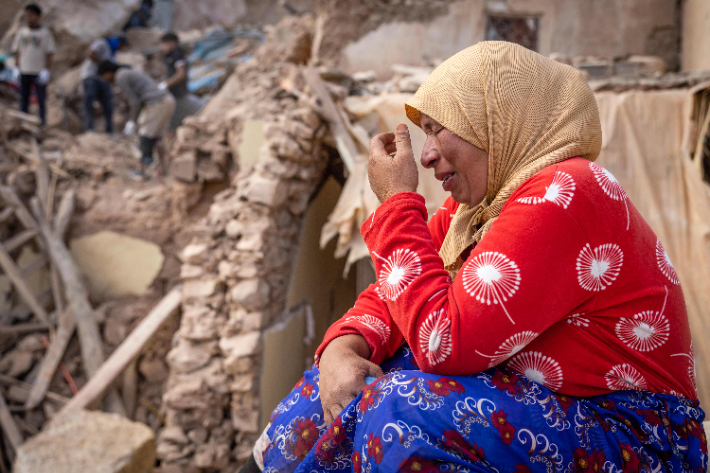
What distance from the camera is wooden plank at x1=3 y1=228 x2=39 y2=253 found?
5.23 meters

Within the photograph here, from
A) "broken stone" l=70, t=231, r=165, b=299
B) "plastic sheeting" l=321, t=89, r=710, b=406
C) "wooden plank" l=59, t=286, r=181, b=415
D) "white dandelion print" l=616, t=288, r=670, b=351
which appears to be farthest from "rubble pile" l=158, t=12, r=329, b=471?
"white dandelion print" l=616, t=288, r=670, b=351

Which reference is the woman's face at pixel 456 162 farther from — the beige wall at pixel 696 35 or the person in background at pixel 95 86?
the person in background at pixel 95 86

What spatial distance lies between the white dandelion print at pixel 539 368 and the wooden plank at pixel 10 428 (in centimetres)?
489

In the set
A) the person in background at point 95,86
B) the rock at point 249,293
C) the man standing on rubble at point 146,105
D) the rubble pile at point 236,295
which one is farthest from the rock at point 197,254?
the person in background at point 95,86

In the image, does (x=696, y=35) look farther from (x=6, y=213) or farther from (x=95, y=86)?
(x=95, y=86)

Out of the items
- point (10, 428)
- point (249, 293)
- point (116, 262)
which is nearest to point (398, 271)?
point (249, 293)

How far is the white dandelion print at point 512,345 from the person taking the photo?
3.50 ft

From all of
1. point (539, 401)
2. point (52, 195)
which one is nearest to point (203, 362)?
point (539, 401)

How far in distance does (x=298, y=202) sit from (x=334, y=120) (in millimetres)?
618

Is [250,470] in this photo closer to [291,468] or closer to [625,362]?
[291,468]

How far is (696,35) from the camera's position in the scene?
3.95m

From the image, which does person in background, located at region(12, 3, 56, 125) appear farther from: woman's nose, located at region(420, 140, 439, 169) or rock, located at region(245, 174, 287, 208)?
woman's nose, located at region(420, 140, 439, 169)

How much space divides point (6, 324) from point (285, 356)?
3476mm

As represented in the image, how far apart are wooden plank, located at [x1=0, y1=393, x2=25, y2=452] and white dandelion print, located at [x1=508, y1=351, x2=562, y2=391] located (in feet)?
16.0
